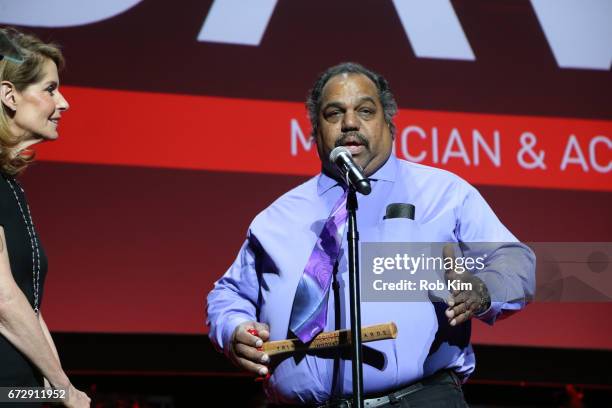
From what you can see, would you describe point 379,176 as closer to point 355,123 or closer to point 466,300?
point 355,123

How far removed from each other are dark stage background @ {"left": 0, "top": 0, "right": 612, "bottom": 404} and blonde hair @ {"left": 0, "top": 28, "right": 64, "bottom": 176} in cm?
139

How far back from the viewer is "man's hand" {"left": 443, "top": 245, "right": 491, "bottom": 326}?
6.38ft

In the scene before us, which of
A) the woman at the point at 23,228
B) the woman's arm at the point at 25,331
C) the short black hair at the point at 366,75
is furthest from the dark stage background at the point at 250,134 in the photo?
the woman's arm at the point at 25,331

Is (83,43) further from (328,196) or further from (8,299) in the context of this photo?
(8,299)

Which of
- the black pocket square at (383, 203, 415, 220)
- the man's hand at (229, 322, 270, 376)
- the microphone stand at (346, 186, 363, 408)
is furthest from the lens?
the black pocket square at (383, 203, 415, 220)

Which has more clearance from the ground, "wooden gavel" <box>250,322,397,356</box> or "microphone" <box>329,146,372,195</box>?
"microphone" <box>329,146,372,195</box>

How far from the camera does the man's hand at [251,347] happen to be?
2.15m

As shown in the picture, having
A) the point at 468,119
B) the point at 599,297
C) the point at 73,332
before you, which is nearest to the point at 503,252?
the point at 599,297

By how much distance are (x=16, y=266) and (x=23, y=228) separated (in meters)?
0.11

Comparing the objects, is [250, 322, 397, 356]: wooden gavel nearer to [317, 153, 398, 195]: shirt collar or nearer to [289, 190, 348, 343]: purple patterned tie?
[289, 190, 348, 343]: purple patterned tie

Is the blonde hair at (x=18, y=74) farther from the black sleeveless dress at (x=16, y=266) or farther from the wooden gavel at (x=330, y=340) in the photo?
the wooden gavel at (x=330, y=340)

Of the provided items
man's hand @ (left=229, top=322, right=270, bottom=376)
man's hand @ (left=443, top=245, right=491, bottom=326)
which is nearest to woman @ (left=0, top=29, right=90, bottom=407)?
man's hand @ (left=229, top=322, right=270, bottom=376)

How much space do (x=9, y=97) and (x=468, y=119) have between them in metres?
2.31

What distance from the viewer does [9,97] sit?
6.86 feet
